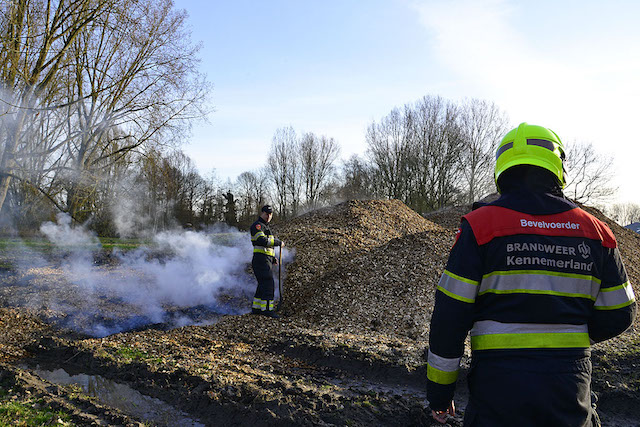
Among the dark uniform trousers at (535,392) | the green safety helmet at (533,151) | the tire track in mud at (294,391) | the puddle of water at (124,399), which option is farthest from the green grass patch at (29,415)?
the green safety helmet at (533,151)

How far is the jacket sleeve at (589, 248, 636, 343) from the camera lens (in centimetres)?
218

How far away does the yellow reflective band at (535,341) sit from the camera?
197cm

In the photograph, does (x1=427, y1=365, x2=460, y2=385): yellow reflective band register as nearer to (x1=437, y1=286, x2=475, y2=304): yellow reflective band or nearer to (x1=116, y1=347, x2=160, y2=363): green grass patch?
(x1=437, y1=286, x2=475, y2=304): yellow reflective band

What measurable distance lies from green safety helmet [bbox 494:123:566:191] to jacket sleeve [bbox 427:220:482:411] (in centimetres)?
47

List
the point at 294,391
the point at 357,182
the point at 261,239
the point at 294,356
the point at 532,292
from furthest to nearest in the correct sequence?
1. the point at 357,182
2. the point at 261,239
3. the point at 294,356
4. the point at 294,391
5. the point at 532,292

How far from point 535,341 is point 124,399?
4.81 metres

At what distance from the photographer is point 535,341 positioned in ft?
6.47

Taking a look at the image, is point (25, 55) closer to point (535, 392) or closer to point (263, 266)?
point (263, 266)

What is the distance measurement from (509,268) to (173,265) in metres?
11.5

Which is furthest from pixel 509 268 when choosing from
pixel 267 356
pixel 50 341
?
pixel 50 341

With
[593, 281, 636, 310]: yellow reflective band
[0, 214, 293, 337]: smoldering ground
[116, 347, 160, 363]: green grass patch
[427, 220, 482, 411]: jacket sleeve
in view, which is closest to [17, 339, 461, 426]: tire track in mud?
[116, 347, 160, 363]: green grass patch

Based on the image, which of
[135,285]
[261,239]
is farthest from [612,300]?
[135,285]

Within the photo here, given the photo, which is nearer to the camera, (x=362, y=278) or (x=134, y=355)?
(x=134, y=355)

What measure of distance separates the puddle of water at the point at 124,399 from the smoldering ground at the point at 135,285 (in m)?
1.88
